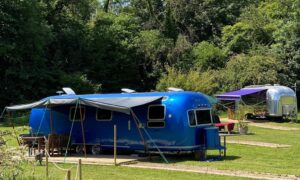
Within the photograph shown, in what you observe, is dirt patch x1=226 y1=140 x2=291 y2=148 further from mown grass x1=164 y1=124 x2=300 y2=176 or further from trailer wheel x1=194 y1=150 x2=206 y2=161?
trailer wheel x1=194 y1=150 x2=206 y2=161

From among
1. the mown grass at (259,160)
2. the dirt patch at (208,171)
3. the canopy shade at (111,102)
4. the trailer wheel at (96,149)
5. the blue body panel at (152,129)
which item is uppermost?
the canopy shade at (111,102)

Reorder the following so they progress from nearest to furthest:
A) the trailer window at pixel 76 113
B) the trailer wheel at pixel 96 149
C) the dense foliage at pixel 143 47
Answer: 1. the trailer wheel at pixel 96 149
2. the trailer window at pixel 76 113
3. the dense foliage at pixel 143 47

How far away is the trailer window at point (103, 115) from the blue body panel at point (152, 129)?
6.3 inches

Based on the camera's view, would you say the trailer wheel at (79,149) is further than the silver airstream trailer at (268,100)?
No

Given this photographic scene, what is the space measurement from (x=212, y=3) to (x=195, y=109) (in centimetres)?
4245

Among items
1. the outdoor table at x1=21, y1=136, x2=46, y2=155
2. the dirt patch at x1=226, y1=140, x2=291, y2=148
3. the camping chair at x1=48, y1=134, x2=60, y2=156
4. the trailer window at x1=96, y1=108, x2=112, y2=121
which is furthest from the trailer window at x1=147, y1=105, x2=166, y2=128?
the dirt patch at x1=226, y1=140, x2=291, y2=148

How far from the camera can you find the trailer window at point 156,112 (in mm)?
19119

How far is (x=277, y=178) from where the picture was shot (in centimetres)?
1405

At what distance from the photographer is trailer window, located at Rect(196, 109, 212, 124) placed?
63.2ft

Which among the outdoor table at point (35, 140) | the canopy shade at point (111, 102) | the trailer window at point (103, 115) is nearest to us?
the canopy shade at point (111, 102)

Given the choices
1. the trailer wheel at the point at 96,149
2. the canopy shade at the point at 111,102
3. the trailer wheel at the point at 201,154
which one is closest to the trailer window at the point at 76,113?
the canopy shade at the point at 111,102

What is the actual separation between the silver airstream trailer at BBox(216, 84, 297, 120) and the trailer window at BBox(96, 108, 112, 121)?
2151cm

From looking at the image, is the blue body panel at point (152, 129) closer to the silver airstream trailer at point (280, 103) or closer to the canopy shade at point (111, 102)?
the canopy shade at point (111, 102)

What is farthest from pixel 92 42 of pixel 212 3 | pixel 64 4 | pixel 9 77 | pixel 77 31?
pixel 212 3
